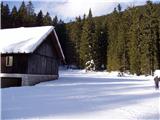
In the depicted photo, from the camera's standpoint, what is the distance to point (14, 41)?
31562mm

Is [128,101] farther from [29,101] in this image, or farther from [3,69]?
[3,69]

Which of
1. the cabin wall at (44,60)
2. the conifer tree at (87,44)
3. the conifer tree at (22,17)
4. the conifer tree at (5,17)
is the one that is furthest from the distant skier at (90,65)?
the cabin wall at (44,60)

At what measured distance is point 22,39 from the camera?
31969mm

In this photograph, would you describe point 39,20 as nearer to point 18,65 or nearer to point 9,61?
point 9,61

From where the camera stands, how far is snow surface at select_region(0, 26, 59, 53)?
29156 mm

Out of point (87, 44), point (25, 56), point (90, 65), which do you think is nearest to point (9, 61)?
point (25, 56)

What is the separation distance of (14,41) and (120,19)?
53736 mm

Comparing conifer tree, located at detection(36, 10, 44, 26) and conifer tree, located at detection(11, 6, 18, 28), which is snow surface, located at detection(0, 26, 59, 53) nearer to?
conifer tree, located at detection(11, 6, 18, 28)

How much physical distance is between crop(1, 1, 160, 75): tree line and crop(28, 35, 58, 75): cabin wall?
2622cm

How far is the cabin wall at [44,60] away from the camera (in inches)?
1235

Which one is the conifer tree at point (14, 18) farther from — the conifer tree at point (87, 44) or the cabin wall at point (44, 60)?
the cabin wall at point (44, 60)

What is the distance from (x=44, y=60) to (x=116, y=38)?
154 ft

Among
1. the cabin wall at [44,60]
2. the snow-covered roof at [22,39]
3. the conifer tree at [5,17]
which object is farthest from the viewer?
the conifer tree at [5,17]

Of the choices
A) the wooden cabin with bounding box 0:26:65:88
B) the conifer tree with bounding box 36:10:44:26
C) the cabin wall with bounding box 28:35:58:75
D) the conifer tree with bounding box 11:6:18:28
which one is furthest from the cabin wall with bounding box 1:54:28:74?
the conifer tree with bounding box 36:10:44:26
